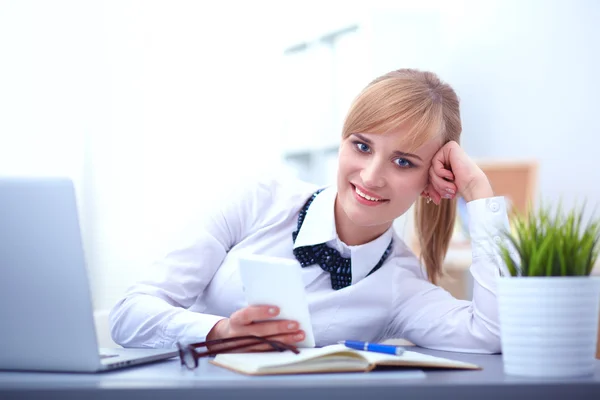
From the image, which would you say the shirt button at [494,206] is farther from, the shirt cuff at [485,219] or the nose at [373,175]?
the nose at [373,175]

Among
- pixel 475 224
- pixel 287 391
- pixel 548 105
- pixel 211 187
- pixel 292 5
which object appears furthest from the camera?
pixel 292 5

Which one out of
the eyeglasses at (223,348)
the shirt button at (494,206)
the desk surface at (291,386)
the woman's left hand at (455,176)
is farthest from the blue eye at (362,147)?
the desk surface at (291,386)

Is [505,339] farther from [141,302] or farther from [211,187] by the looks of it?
[211,187]

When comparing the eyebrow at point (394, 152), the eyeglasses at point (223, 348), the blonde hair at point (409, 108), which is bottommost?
the eyeglasses at point (223, 348)

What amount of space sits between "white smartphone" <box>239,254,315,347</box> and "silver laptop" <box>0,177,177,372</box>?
246 mm

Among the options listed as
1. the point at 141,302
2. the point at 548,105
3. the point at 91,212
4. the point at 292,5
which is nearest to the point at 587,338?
the point at 141,302

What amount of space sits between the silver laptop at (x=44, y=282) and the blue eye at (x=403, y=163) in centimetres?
82

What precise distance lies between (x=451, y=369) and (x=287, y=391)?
12.4 inches

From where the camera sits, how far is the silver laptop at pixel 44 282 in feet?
3.23

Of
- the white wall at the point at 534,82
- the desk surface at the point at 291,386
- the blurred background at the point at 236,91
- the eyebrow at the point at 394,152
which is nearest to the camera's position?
the desk surface at the point at 291,386

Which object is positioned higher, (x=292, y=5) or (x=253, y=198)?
(x=292, y=5)

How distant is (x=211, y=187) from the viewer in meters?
3.58

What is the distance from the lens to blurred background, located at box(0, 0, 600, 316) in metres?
3.07

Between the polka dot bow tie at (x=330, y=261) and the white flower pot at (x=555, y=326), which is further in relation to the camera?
the polka dot bow tie at (x=330, y=261)
